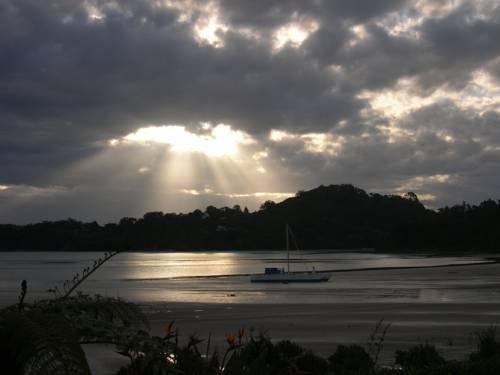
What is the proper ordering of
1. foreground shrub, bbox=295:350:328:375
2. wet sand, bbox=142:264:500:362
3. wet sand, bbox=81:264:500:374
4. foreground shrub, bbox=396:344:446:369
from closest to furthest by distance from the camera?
Result: foreground shrub, bbox=295:350:328:375
foreground shrub, bbox=396:344:446:369
wet sand, bbox=81:264:500:374
wet sand, bbox=142:264:500:362

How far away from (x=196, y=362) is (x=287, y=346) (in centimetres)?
991

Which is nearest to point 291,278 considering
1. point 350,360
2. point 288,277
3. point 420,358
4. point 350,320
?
point 288,277

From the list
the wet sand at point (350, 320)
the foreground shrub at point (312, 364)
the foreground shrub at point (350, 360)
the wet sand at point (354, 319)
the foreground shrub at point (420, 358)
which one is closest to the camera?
the foreground shrub at point (312, 364)

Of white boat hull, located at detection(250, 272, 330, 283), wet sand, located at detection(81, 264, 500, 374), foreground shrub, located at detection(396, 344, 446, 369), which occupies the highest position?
foreground shrub, located at detection(396, 344, 446, 369)

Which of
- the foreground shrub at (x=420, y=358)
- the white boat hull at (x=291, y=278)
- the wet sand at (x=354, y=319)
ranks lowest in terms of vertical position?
the wet sand at (x=354, y=319)

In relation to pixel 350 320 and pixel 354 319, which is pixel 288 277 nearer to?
pixel 354 319

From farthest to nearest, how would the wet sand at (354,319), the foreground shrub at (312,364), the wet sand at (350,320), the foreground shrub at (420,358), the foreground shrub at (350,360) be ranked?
the wet sand at (350,320), the wet sand at (354,319), the foreground shrub at (420,358), the foreground shrub at (350,360), the foreground shrub at (312,364)

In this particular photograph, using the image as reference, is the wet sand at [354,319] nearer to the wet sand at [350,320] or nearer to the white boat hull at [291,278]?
the wet sand at [350,320]

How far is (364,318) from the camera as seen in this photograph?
30.2m

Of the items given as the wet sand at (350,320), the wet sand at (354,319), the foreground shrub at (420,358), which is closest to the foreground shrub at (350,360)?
the foreground shrub at (420,358)

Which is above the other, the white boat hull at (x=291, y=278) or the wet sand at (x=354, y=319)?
the white boat hull at (x=291, y=278)

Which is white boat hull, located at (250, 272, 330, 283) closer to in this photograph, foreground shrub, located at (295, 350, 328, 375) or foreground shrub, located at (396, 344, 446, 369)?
foreground shrub, located at (396, 344, 446, 369)

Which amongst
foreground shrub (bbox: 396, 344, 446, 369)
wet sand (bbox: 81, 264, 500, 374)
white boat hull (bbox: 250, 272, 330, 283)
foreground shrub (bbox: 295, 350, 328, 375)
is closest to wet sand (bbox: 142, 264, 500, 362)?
wet sand (bbox: 81, 264, 500, 374)

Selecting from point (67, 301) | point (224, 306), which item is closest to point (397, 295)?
point (224, 306)
